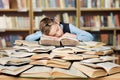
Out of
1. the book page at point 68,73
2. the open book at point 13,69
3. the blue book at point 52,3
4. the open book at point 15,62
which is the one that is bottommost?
the book page at point 68,73

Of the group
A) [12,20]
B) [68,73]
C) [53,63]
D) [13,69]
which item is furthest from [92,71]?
[12,20]

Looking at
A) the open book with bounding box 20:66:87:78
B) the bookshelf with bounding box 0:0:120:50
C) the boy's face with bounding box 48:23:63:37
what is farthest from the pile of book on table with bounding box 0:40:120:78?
the bookshelf with bounding box 0:0:120:50

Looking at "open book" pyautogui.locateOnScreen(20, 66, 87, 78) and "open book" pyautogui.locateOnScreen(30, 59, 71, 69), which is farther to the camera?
"open book" pyautogui.locateOnScreen(30, 59, 71, 69)

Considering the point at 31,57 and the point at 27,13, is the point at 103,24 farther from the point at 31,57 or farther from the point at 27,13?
the point at 31,57

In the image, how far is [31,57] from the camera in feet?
4.70

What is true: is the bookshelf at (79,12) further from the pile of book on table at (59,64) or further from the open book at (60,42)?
the pile of book on table at (59,64)

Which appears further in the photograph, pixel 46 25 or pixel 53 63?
pixel 46 25

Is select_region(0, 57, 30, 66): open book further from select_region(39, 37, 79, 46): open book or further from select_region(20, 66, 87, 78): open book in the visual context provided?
select_region(39, 37, 79, 46): open book

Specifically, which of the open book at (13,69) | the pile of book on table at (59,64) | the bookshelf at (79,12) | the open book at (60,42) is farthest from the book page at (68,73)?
the bookshelf at (79,12)

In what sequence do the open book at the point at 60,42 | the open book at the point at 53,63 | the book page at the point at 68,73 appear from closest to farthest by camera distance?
the book page at the point at 68,73
the open book at the point at 53,63
the open book at the point at 60,42

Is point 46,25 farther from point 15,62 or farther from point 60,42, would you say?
point 15,62

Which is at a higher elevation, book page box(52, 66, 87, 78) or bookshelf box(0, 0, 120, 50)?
bookshelf box(0, 0, 120, 50)

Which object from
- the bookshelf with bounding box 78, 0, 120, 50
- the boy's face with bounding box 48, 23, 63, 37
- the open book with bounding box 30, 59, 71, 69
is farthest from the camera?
the bookshelf with bounding box 78, 0, 120, 50

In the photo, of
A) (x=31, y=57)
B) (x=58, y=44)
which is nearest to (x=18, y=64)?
(x=31, y=57)
